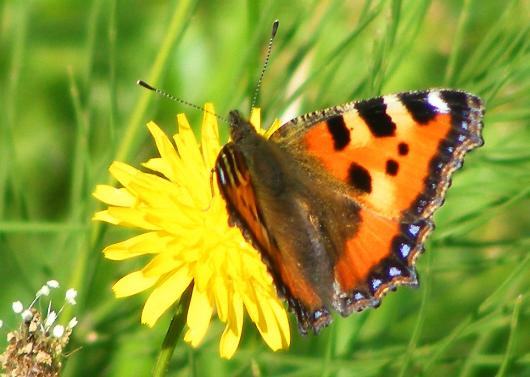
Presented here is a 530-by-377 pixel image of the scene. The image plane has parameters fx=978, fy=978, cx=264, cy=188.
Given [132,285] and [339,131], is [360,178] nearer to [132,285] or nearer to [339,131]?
[339,131]

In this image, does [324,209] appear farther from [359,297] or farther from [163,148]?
[163,148]

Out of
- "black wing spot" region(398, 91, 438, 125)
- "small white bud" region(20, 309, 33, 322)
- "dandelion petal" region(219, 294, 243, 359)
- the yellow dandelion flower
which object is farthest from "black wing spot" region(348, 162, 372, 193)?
"small white bud" region(20, 309, 33, 322)

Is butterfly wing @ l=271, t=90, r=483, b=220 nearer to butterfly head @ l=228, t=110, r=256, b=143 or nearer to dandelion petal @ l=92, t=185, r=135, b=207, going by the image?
butterfly head @ l=228, t=110, r=256, b=143

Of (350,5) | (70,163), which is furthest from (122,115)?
(350,5)

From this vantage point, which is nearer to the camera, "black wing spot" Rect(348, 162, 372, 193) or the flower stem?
the flower stem

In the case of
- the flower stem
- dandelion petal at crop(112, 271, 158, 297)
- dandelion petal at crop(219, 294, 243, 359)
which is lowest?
dandelion petal at crop(219, 294, 243, 359)

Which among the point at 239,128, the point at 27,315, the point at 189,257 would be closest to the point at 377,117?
the point at 239,128

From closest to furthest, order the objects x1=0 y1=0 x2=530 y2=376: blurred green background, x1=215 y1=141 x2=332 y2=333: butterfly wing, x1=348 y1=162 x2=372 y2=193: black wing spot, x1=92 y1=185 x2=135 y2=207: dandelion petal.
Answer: x1=215 y1=141 x2=332 y2=333: butterfly wing < x1=92 y1=185 x2=135 y2=207: dandelion petal < x1=348 y1=162 x2=372 y2=193: black wing spot < x1=0 y1=0 x2=530 y2=376: blurred green background
